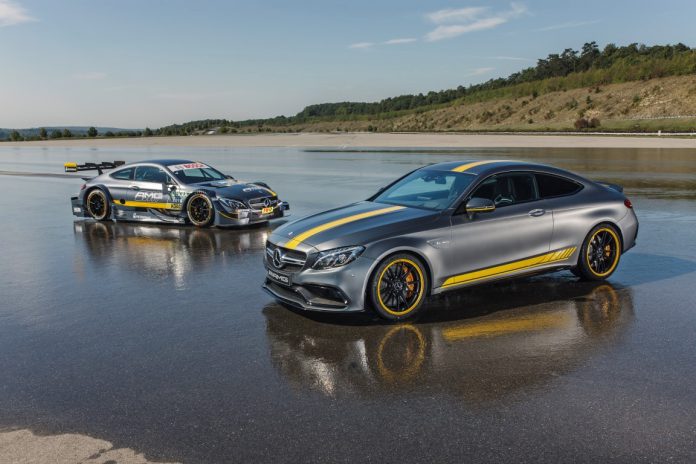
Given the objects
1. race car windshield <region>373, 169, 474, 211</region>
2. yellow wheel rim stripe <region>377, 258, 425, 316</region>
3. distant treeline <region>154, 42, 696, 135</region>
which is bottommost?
yellow wheel rim stripe <region>377, 258, 425, 316</region>

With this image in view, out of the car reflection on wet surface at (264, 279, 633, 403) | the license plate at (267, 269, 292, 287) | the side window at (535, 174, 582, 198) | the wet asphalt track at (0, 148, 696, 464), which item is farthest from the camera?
the side window at (535, 174, 582, 198)

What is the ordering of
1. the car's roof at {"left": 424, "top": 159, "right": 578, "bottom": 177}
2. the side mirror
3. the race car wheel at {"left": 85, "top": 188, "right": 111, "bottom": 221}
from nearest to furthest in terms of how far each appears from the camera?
the side mirror → the car's roof at {"left": 424, "top": 159, "right": 578, "bottom": 177} → the race car wheel at {"left": 85, "top": 188, "right": 111, "bottom": 221}

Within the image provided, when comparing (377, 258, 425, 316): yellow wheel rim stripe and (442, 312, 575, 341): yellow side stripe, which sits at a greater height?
(377, 258, 425, 316): yellow wheel rim stripe

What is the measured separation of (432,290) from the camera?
22.1ft

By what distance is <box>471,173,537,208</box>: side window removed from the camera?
7.41m

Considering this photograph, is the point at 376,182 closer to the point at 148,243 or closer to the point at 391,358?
the point at 148,243

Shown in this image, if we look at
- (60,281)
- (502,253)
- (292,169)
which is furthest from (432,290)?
(292,169)

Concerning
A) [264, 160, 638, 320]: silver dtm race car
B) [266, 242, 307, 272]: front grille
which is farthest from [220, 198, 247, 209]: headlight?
[266, 242, 307, 272]: front grille

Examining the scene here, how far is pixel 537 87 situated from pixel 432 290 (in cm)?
10822

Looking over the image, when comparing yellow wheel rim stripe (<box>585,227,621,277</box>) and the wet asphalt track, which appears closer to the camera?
the wet asphalt track

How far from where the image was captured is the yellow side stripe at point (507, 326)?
6.21 m

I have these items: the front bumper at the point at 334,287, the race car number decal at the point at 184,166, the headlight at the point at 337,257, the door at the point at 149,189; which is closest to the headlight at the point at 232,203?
the door at the point at 149,189

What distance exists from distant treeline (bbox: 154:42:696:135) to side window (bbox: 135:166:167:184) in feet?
286

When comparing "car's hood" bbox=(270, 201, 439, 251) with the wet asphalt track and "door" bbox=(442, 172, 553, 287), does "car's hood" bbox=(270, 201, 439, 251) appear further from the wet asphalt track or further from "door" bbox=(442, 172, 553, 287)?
the wet asphalt track
